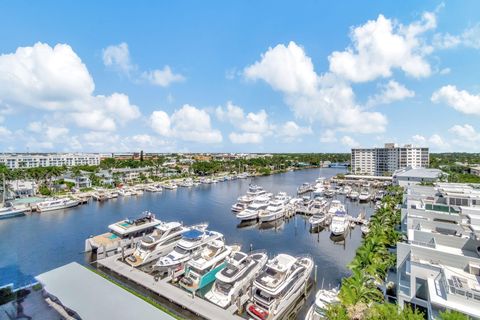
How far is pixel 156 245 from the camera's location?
2655 centimetres

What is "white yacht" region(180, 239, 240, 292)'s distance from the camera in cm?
2048

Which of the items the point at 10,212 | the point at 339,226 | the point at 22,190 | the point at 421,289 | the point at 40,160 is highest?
the point at 40,160

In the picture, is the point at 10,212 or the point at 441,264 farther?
the point at 10,212

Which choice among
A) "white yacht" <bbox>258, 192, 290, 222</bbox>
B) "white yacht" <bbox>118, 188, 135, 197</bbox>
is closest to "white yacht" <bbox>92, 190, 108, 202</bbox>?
"white yacht" <bbox>118, 188, 135, 197</bbox>

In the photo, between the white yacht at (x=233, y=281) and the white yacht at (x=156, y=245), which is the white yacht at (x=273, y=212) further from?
the white yacht at (x=233, y=281)

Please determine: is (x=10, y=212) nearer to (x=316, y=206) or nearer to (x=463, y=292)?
(x=316, y=206)

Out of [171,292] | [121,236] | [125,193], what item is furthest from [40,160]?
[171,292]

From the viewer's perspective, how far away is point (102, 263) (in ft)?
80.7

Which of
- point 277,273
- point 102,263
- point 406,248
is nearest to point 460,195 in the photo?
point 406,248

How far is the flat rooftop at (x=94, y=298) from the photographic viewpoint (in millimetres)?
13796

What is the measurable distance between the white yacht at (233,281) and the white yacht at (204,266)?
1.38 meters

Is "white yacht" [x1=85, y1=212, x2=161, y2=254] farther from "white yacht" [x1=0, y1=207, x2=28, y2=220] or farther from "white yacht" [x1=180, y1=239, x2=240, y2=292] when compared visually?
"white yacht" [x1=0, y1=207, x2=28, y2=220]

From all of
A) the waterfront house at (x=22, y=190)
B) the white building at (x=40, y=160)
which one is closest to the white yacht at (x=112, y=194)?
the waterfront house at (x=22, y=190)

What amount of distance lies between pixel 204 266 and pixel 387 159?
98606 mm
